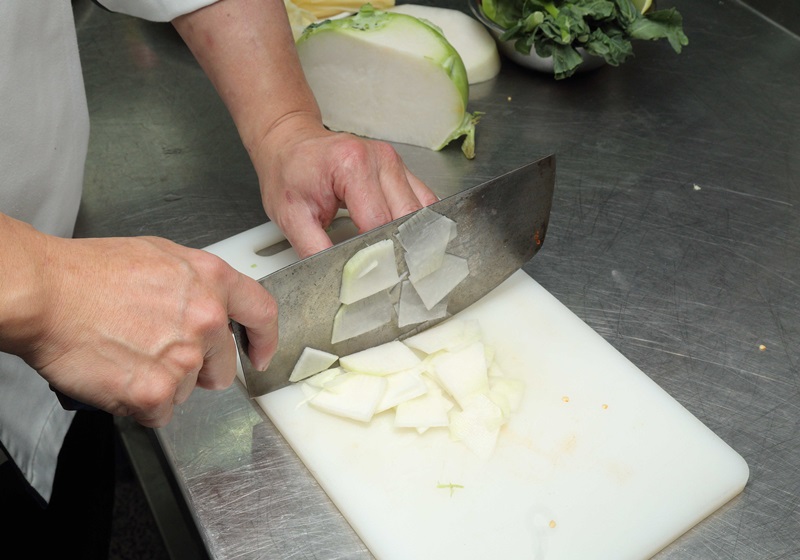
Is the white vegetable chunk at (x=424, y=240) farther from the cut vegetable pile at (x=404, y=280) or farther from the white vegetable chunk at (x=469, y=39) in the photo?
the white vegetable chunk at (x=469, y=39)

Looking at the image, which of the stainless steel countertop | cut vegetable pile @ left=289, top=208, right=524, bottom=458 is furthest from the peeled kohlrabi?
cut vegetable pile @ left=289, top=208, right=524, bottom=458

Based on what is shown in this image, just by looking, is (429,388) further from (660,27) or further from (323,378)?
(660,27)

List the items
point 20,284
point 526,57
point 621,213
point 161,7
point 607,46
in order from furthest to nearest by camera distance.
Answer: point 526,57 < point 607,46 < point 621,213 < point 161,7 < point 20,284

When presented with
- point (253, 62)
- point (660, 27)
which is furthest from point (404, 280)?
point (660, 27)

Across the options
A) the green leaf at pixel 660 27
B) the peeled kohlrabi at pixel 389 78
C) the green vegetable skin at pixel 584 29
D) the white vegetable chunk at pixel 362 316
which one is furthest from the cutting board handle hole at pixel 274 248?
the green leaf at pixel 660 27

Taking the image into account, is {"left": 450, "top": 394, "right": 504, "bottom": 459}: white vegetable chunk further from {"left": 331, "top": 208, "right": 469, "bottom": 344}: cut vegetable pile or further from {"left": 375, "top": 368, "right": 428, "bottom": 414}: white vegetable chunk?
{"left": 331, "top": 208, "right": 469, "bottom": 344}: cut vegetable pile

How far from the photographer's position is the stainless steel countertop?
0.96 metres

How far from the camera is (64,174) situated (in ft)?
3.62

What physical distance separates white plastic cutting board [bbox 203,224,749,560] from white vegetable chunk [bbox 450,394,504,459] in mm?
12

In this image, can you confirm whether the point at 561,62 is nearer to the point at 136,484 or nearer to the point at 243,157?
the point at 243,157

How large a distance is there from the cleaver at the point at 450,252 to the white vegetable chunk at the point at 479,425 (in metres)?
0.16

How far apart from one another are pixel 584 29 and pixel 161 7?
2.35ft

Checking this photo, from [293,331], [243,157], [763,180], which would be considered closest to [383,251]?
[293,331]

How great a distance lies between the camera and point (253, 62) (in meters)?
1.15
